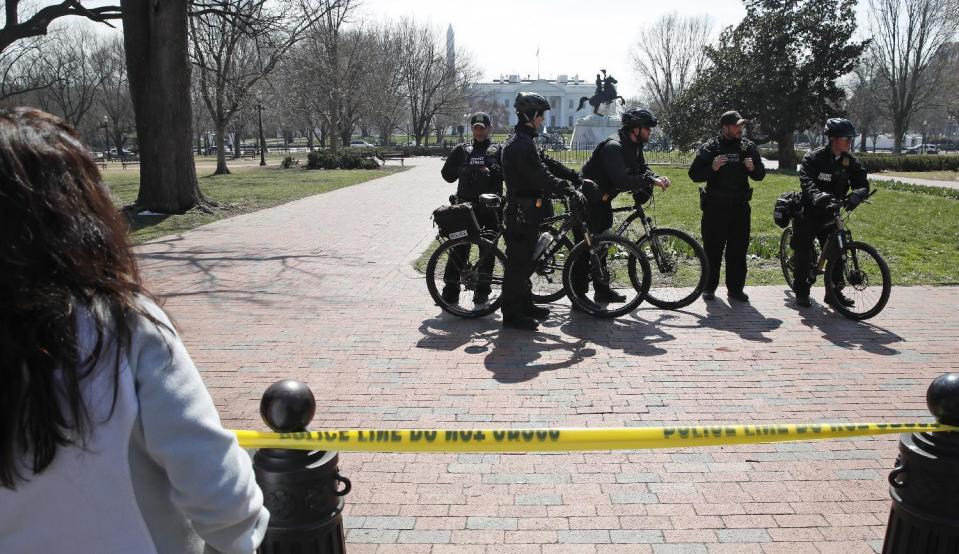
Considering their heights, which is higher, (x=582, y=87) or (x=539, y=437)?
(x=582, y=87)

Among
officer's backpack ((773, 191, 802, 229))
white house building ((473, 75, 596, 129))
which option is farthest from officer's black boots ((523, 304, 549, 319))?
white house building ((473, 75, 596, 129))

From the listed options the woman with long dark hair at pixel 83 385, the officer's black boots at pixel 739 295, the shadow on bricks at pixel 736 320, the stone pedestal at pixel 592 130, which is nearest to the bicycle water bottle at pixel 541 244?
the shadow on bricks at pixel 736 320

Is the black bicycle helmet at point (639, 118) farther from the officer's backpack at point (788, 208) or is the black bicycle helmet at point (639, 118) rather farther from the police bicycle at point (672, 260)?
the officer's backpack at point (788, 208)

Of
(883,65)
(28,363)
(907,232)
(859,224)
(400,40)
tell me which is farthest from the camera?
(400,40)

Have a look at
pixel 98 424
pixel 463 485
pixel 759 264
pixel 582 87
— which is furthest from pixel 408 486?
pixel 582 87

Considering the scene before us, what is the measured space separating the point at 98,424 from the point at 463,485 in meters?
2.71

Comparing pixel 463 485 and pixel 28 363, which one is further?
pixel 463 485

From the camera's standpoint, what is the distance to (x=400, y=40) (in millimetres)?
66062

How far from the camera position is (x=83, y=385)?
128 cm

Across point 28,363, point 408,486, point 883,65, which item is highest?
point 883,65

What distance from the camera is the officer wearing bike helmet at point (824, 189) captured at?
22.8 ft

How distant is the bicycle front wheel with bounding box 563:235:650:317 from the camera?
22.7ft

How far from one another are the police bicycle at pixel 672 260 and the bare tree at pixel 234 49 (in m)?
11.9

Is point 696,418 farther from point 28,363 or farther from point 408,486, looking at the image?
point 28,363
